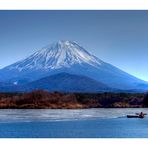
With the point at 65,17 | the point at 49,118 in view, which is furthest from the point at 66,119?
the point at 65,17

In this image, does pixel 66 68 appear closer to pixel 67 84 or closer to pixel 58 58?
pixel 58 58

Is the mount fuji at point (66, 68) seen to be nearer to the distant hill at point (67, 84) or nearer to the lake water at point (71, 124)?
the distant hill at point (67, 84)

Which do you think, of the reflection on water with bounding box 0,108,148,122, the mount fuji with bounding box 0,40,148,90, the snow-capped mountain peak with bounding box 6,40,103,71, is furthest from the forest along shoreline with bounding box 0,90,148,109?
the snow-capped mountain peak with bounding box 6,40,103,71

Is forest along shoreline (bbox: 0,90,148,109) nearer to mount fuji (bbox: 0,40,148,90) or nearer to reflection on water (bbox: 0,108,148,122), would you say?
reflection on water (bbox: 0,108,148,122)

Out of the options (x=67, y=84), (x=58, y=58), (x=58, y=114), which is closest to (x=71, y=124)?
(x=58, y=114)

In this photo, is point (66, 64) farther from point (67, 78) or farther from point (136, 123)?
point (136, 123)

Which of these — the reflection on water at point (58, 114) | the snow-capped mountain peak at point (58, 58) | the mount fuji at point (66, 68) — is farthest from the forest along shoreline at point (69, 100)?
the snow-capped mountain peak at point (58, 58)
